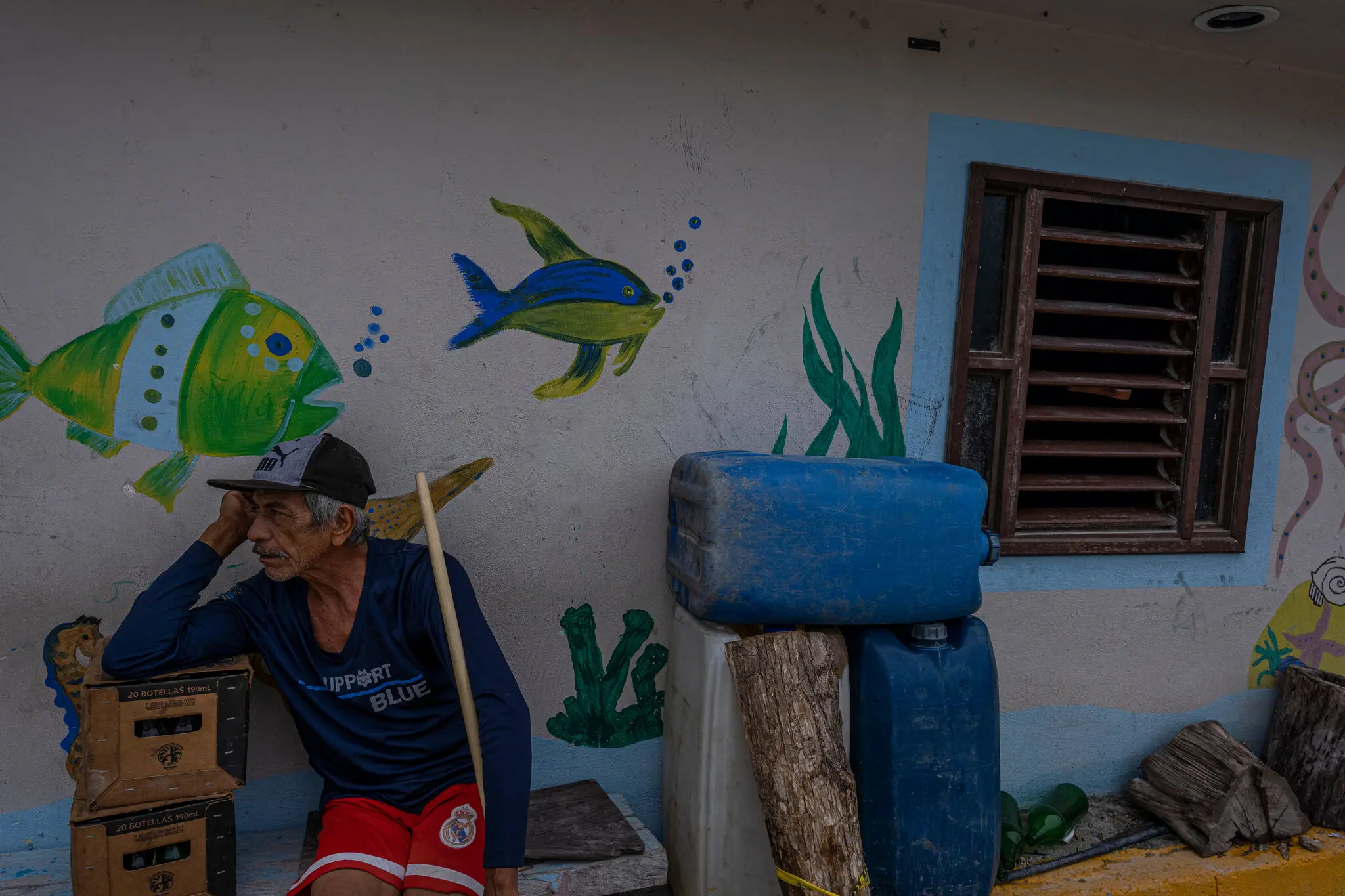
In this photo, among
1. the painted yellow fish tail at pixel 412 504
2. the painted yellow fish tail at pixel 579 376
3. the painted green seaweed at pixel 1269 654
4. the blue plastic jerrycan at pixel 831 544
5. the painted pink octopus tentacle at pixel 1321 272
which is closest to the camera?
the blue plastic jerrycan at pixel 831 544

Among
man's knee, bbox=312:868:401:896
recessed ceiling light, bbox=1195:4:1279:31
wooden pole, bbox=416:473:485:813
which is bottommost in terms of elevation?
man's knee, bbox=312:868:401:896

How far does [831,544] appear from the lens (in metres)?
2.68

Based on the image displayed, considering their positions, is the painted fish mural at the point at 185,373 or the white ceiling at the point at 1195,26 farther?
the white ceiling at the point at 1195,26

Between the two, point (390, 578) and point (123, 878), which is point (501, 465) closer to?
point (390, 578)

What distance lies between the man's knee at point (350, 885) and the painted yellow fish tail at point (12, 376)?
1664mm

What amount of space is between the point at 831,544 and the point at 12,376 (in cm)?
251

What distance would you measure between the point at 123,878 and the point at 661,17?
10.1ft

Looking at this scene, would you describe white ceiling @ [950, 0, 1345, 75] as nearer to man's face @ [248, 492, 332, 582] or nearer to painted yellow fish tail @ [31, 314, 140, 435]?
man's face @ [248, 492, 332, 582]

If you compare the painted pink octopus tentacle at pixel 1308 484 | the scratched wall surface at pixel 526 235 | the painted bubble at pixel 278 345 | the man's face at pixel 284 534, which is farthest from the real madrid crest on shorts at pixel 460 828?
the painted pink octopus tentacle at pixel 1308 484

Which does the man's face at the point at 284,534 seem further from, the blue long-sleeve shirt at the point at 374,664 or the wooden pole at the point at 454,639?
the wooden pole at the point at 454,639

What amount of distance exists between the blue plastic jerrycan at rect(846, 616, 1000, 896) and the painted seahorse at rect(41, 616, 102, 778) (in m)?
2.40

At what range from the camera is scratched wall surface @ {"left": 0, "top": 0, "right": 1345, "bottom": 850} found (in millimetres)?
2619

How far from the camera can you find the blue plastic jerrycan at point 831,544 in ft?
8.74

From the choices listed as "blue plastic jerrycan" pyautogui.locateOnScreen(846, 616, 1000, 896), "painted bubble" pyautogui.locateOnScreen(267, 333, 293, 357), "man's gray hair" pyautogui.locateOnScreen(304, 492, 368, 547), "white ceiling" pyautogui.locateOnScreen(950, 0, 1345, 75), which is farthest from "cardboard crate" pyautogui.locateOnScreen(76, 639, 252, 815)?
"white ceiling" pyautogui.locateOnScreen(950, 0, 1345, 75)
